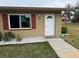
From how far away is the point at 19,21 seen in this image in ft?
50.6

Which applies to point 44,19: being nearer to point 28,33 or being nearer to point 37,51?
point 28,33

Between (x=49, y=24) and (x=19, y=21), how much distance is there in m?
2.94

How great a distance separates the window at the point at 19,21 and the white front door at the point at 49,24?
1.71m

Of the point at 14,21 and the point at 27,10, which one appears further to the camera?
the point at 14,21

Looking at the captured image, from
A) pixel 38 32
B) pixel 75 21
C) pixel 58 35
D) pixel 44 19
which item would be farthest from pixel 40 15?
pixel 75 21

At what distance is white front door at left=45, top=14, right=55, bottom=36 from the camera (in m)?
15.9

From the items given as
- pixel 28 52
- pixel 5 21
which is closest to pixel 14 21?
pixel 5 21

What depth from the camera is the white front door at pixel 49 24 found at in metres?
15.9

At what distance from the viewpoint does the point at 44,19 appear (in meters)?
15.9

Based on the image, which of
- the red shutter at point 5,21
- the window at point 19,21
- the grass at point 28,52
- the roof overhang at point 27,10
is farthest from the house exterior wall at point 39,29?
the grass at point 28,52

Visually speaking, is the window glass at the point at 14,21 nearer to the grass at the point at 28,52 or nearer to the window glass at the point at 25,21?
the window glass at the point at 25,21

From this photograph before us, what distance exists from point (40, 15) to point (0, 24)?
153 inches

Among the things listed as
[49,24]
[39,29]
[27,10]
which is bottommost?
[39,29]

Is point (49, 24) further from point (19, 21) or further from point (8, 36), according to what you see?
point (8, 36)
